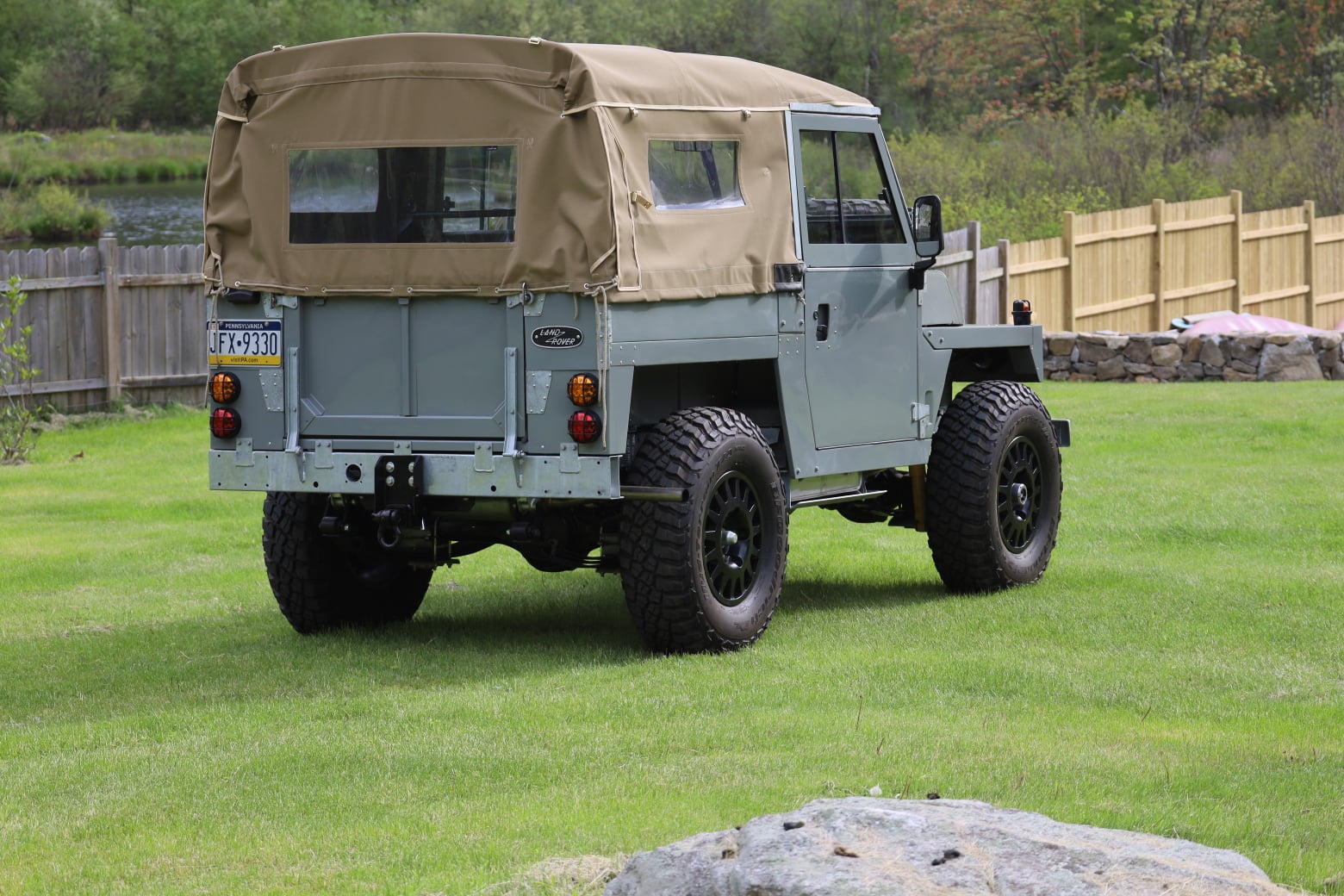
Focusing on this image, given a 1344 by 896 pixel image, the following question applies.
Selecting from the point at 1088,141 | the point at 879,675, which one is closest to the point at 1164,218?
the point at 1088,141

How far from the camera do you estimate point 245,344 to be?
25.8ft

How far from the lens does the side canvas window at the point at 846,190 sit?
8.58 metres

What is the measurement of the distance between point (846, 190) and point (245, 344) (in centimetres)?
298

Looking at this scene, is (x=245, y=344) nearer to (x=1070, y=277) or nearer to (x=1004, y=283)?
(x=1004, y=283)

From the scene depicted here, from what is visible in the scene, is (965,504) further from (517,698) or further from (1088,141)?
(1088,141)

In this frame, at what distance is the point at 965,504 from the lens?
30.1 feet

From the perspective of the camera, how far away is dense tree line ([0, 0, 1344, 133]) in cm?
3953

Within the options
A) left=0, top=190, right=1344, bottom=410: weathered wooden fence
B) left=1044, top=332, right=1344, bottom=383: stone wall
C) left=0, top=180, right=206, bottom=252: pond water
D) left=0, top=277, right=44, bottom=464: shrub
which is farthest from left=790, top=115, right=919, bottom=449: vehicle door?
left=0, top=180, right=206, bottom=252: pond water

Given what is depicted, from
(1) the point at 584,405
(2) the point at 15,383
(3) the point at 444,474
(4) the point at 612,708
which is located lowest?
(4) the point at 612,708

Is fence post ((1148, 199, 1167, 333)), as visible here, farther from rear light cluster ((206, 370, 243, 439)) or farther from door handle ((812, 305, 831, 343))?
rear light cluster ((206, 370, 243, 439))

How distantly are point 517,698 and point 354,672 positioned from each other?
3.40 feet

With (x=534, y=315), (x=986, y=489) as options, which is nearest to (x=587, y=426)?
(x=534, y=315)

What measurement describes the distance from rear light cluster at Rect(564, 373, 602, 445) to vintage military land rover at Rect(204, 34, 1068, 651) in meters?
0.01

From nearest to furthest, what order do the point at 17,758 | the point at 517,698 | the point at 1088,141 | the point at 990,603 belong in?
1. the point at 17,758
2. the point at 517,698
3. the point at 990,603
4. the point at 1088,141
